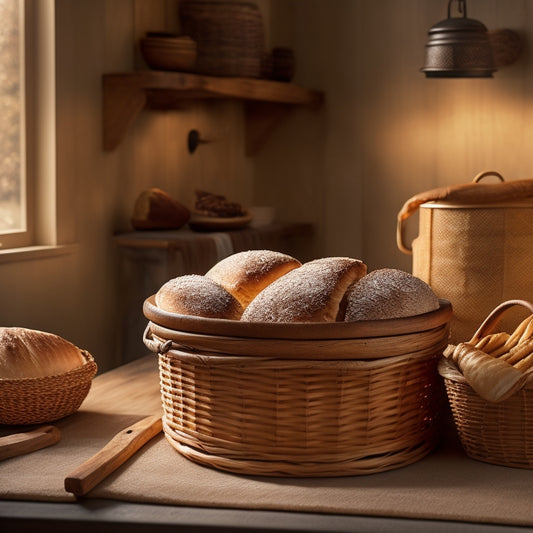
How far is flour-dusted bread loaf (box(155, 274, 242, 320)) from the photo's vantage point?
1.05 m

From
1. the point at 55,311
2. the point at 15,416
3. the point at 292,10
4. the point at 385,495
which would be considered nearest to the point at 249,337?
the point at 385,495

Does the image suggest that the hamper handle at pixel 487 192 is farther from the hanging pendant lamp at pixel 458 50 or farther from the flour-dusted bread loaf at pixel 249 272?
the hanging pendant lamp at pixel 458 50

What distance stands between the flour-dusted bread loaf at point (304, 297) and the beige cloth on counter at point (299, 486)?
186 mm

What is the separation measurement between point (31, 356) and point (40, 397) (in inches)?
2.4

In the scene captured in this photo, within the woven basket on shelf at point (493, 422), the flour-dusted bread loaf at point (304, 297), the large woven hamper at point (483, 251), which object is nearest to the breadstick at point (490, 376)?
the woven basket on shelf at point (493, 422)

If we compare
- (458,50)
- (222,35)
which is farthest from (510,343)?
(222,35)

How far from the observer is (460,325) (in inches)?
52.4

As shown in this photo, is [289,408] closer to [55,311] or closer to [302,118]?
[55,311]

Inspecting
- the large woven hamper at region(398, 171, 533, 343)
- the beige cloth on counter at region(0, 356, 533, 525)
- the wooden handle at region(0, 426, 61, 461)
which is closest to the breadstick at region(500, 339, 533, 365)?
the beige cloth on counter at region(0, 356, 533, 525)

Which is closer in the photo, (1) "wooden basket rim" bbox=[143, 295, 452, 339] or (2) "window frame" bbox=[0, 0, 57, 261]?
(1) "wooden basket rim" bbox=[143, 295, 452, 339]

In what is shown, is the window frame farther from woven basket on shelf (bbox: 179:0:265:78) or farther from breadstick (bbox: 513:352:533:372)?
breadstick (bbox: 513:352:533:372)

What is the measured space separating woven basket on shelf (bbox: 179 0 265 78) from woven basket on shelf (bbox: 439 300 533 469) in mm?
2119

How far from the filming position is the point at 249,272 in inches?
44.3

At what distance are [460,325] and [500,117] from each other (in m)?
2.31
